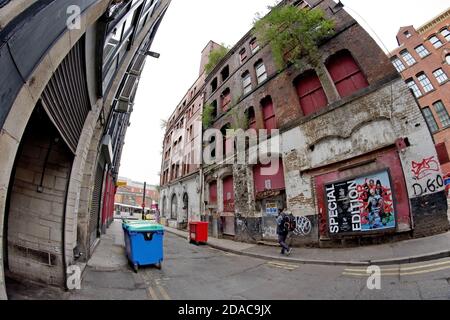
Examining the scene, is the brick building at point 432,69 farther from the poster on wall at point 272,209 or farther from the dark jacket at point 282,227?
the dark jacket at point 282,227

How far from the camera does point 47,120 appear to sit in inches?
131

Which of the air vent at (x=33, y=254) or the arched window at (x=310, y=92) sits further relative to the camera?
the arched window at (x=310, y=92)

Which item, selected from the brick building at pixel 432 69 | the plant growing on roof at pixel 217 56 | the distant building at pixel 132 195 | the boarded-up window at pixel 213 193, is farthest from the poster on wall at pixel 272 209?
the distant building at pixel 132 195

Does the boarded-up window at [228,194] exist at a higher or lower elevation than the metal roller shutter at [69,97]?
lower

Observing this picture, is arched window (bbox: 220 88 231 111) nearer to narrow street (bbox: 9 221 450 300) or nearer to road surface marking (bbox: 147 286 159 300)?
narrow street (bbox: 9 221 450 300)

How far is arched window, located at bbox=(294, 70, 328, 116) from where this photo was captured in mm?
10828

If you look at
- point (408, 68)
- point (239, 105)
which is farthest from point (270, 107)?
point (408, 68)

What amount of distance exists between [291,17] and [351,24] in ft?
9.85

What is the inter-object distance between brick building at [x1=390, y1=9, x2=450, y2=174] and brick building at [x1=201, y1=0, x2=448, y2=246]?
55.8ft

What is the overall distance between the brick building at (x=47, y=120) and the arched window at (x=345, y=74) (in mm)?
9318

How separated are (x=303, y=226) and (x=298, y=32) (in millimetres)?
9980

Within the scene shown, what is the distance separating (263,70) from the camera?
48.7 ft

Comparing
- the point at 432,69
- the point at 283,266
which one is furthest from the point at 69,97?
the point at 432,69

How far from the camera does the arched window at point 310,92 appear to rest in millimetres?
10828
